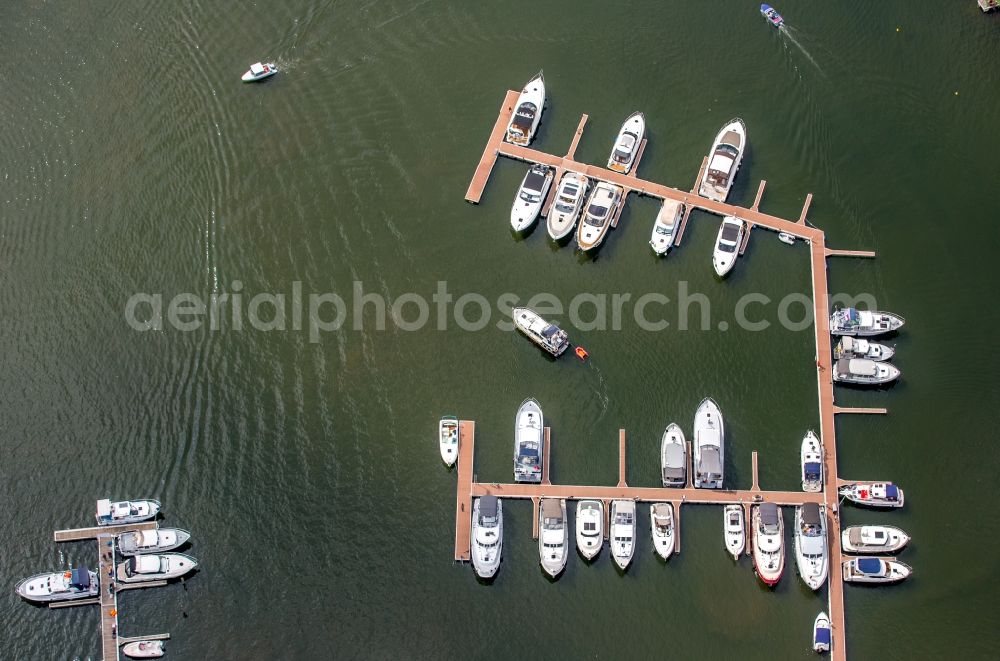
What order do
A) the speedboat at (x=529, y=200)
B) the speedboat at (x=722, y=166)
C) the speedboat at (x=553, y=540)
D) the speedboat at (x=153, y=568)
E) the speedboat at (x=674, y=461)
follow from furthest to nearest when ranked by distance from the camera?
the speedboat at (x=722, y=166) → the speedboat at (x=529, y=200) → the speedboat at (x=674, y=461) → the speedboat at (x=553, y=540) → the speedboat at (x=153, y=568)

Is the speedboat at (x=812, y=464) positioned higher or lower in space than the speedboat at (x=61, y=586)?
higher

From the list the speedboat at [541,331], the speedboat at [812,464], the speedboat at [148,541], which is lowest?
the speedboat at [148,541]

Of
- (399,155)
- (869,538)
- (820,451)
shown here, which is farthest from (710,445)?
(399,155)

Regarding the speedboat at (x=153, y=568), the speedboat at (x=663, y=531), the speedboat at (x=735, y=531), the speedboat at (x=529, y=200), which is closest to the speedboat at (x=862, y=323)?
the speedboat at (x=735, y=531)

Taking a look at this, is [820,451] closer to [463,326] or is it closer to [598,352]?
[598,352]

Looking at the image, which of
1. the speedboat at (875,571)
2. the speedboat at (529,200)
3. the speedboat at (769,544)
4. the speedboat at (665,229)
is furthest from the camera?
the speedboat at (529,200)

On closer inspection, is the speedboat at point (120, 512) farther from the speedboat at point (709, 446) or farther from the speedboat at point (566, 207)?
the speedboat at point (709, 446)
